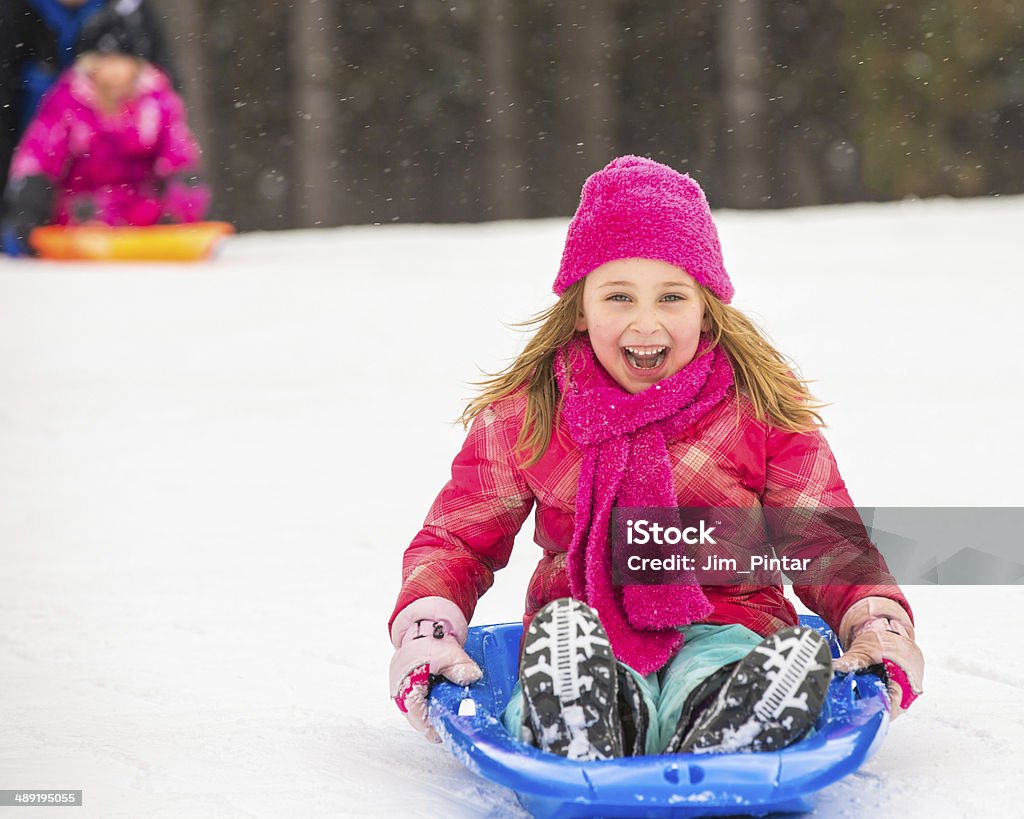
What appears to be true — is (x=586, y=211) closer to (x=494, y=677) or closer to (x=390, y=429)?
(x=494, y=677)

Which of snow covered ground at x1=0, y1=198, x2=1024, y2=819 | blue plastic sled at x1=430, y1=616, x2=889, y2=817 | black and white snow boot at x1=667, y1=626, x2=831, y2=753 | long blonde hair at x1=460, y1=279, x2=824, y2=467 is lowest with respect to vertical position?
snow covered ground at x1=0, y1=198, x2=1024, y2=819

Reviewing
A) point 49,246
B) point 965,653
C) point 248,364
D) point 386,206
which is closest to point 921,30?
point 386,206

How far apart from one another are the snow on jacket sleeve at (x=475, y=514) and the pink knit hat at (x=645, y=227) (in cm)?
22

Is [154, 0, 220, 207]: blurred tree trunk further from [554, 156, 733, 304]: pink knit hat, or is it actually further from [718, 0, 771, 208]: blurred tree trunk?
[554, 156, 733, 304]: pink knit hat

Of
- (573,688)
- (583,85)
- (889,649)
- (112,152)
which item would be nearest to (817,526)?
(889,649)

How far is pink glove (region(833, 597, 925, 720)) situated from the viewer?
164cm

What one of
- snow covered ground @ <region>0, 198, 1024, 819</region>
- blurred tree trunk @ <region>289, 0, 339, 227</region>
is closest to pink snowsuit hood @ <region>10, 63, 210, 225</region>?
snow covered ground @ <region>0, 198, 1024, 819</region>

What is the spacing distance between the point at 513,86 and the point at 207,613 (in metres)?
9.39

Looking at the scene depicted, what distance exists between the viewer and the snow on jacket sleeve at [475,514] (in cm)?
186

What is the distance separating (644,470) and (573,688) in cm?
37

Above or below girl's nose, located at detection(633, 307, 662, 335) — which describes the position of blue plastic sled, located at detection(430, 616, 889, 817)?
below

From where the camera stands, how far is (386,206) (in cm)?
1187

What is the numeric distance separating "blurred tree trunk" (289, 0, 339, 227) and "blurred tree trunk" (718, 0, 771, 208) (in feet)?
9.75

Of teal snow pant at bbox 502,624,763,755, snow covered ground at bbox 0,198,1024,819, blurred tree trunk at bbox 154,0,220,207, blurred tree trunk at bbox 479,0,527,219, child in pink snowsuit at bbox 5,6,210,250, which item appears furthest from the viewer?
blurred tree trunk at bbox 479,0,527,219
